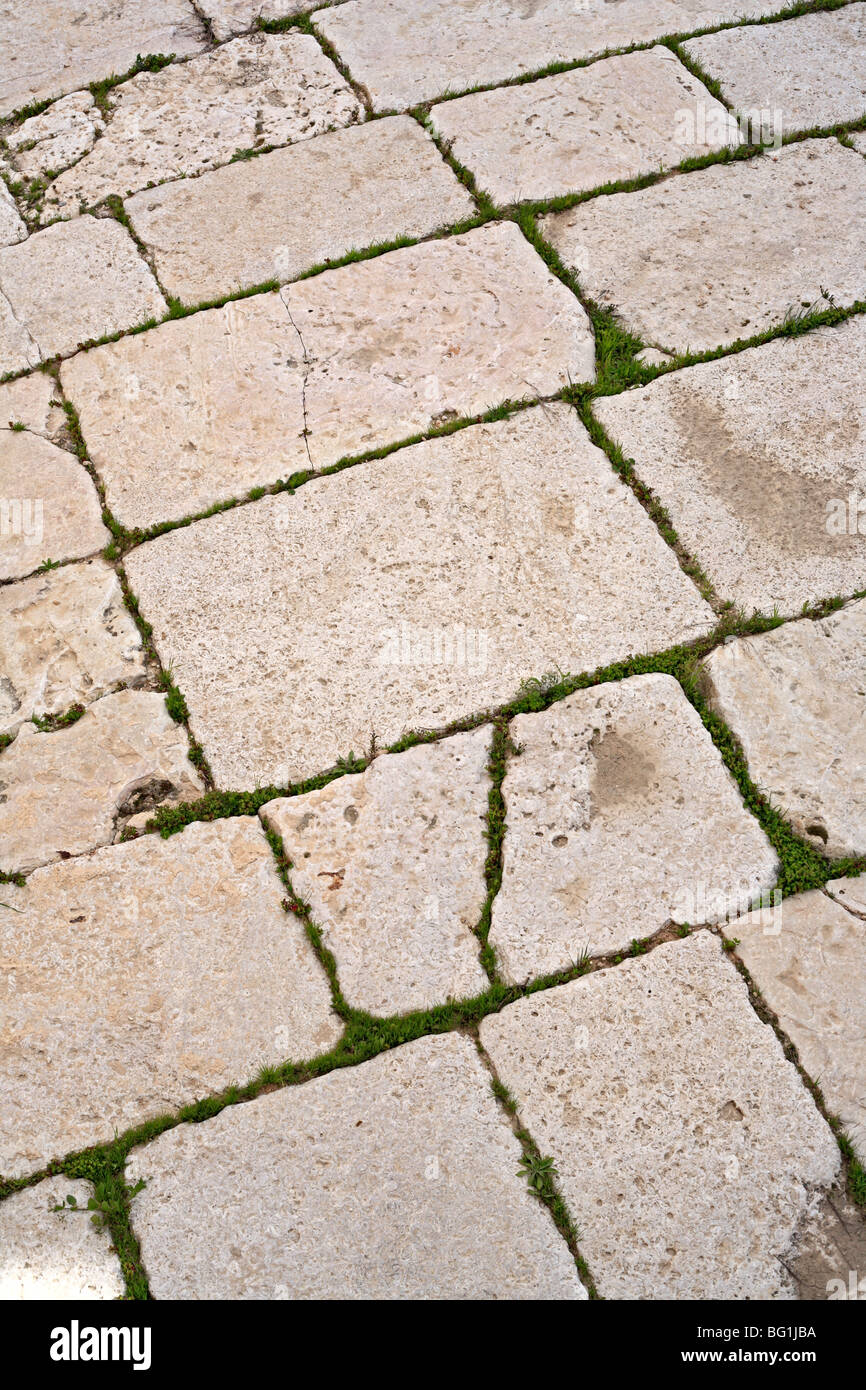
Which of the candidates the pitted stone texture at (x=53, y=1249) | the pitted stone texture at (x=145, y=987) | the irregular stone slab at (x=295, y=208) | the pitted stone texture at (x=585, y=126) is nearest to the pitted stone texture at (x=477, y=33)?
the pitted stone texture at (x=585, y=126)

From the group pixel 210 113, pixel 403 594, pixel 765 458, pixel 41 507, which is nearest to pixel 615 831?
pixel 403 594

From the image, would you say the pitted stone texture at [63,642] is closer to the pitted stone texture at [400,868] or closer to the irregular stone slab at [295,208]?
the pitted stone texture at [400,868]

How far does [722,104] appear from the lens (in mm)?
4211

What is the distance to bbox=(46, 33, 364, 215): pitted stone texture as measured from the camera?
4.13 m

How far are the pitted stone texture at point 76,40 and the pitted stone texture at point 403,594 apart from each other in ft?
7.59

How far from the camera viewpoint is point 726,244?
3.82 m

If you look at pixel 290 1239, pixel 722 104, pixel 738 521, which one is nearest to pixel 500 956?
pixel 290 1239

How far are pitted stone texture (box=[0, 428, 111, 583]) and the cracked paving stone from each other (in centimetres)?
140

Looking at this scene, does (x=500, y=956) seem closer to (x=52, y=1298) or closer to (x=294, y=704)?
(x=294, y=704)

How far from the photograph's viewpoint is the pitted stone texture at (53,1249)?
2311mm

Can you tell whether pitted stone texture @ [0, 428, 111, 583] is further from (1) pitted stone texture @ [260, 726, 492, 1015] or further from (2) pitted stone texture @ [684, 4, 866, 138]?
(2) pitted stone texture @ [684, 4, 866, 138]

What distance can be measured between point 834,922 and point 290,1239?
54.5 inches

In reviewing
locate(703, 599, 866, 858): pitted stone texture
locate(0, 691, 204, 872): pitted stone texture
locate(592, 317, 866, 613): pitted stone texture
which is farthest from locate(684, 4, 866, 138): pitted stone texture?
locate(0, 691, 204, 872): pitted stone texture

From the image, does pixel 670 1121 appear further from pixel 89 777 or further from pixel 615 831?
pixel 89 777
